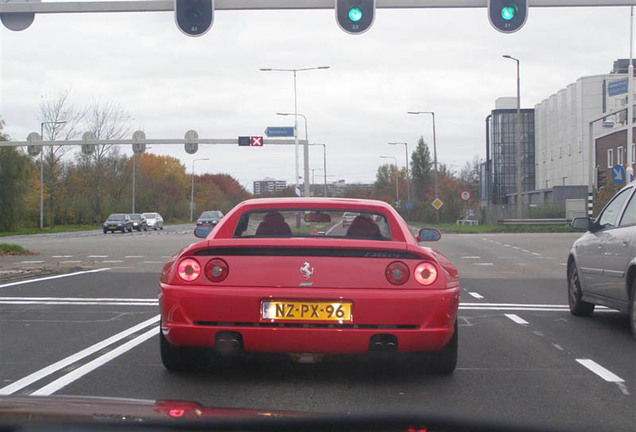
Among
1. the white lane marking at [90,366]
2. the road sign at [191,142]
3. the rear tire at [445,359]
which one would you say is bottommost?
the white lane marking at [90,366]

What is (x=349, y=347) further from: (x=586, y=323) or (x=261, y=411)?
(x=586, y=323)

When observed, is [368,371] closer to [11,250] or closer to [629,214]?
[629,214]

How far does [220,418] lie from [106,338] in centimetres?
534

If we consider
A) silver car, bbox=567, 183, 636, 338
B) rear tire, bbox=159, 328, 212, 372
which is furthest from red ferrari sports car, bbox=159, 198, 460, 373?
silver car, bbox=567, 183, 636, 338

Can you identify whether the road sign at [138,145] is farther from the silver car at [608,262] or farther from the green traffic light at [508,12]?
the silver car at [608,262]

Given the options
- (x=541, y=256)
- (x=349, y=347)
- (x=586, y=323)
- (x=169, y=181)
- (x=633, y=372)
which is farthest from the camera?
(x=169, y=181)

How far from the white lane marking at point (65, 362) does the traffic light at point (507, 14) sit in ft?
25.5

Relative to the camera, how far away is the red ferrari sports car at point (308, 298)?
513cm

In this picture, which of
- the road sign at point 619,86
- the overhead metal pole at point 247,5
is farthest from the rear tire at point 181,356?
the road sign at point 619,86

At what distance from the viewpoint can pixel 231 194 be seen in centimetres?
11831

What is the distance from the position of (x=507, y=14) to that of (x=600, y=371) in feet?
26.7

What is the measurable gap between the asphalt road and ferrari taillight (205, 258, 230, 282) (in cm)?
65

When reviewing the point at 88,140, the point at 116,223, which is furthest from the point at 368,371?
the point at 116,223

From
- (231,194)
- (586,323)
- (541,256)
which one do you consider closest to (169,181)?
(231,194)
